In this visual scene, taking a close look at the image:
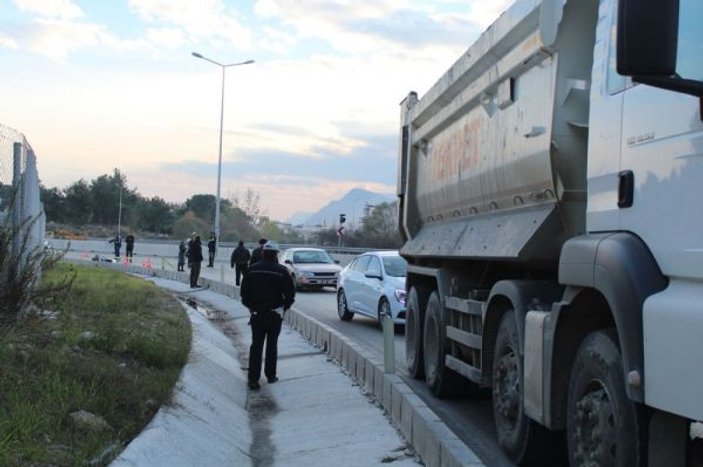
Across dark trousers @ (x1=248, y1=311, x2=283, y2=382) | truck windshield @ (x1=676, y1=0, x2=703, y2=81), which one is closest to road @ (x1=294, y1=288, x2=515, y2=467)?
dark trousers @ (x1=248, y1=311, x2=283, y2=382)

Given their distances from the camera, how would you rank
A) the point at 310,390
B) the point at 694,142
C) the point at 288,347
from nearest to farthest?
the point at 694,142
the point at 310,390
the point at 288,347

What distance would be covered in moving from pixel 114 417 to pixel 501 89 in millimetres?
4203

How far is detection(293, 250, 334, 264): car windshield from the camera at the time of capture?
25.2m

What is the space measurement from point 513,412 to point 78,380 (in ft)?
11.8

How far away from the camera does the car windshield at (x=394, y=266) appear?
14813 millimetres

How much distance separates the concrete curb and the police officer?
1.06m

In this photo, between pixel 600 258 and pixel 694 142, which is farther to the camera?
pixel 600 258

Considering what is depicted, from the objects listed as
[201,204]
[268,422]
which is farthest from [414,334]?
[201,204]

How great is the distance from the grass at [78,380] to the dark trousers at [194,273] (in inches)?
536

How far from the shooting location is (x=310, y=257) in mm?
25578

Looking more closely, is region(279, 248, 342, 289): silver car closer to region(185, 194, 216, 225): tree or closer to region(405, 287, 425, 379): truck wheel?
region(405, 287, 425, 379): truck wheel

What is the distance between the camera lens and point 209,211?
11575cm

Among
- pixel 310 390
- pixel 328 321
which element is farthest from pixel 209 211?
pixel 310 390

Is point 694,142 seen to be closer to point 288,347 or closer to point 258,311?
point 258,311
